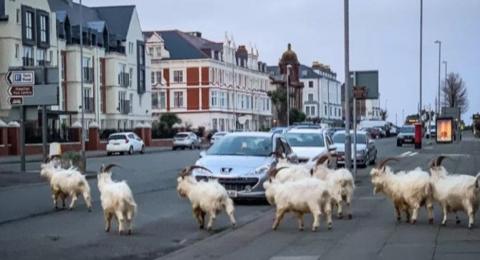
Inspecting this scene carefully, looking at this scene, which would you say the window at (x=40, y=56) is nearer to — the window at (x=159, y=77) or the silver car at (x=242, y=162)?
the window at (x=159, y=77)

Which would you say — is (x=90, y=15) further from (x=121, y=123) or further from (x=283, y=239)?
(x=283, y=239)

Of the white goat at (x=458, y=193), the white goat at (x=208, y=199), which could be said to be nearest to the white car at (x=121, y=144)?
the white goat at (x=208, y=199)

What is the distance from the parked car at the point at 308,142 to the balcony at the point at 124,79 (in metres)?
59.2

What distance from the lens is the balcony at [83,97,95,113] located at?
264ft

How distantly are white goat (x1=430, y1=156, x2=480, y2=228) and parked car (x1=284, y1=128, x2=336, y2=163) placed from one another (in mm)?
13705

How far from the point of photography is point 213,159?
20641 mm

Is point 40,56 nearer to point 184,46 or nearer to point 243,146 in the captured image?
point 184,46

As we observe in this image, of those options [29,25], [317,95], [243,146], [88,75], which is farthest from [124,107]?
[317,95]

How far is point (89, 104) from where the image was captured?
8131 centimetres

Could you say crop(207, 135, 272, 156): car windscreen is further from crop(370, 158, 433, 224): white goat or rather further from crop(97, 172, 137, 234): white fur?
crop(97, 172, 137, 234): white fur

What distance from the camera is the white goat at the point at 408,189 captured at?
14.7m


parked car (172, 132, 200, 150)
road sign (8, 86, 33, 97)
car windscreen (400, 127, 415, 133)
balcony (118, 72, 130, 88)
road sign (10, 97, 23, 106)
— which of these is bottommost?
parked car (172, 132, 200, 150)

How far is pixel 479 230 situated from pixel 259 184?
22.4 ft

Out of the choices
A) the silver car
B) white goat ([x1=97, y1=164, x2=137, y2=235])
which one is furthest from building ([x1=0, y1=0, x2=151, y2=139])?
white goat ([x1=97, y1=164, x2=137, y2=235])
